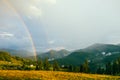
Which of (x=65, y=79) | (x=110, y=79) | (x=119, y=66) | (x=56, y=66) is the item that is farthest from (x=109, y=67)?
(x=65, y=79)

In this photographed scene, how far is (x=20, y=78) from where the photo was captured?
1615 inches

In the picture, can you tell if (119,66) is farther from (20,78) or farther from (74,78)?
(20,78)

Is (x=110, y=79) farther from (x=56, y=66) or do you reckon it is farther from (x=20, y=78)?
(x=56, y=66)

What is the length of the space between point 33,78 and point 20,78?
243 centimetres

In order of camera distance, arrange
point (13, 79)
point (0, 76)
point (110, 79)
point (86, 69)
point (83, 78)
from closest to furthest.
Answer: point (13, 79) → point (0, 76) → point (83, 78) → point (110, 79) → point (86, 69)

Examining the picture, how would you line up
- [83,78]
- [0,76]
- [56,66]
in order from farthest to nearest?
[56,66] → [83,78] → [0,76]

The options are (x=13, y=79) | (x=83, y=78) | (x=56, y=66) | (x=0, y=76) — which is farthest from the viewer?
(x=56, y=66)

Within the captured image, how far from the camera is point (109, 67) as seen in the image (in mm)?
143000

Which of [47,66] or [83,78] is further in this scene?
[47,66]

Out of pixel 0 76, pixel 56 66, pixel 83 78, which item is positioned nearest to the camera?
pixel 0 76

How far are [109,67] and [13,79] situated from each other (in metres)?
111

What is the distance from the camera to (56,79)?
1661 inches

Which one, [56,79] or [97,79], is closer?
[56,79]

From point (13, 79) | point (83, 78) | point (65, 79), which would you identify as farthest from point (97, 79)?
point (13, 79)
